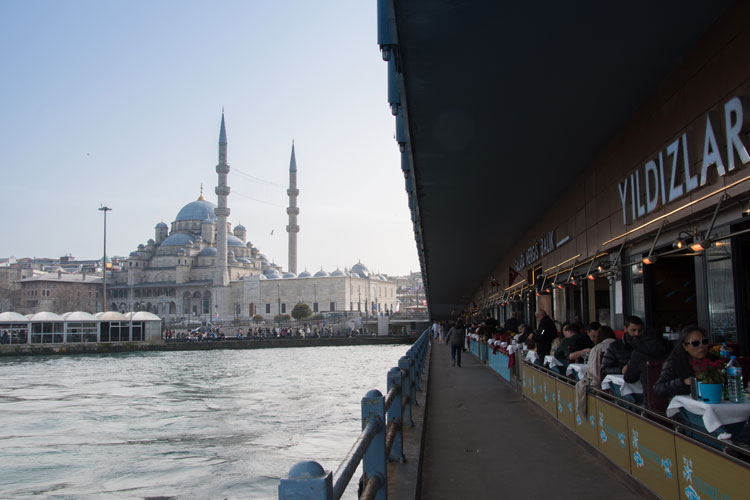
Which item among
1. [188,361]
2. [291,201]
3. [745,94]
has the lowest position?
[188,361]

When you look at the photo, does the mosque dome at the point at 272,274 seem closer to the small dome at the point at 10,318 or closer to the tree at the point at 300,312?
the tree at the point at 300,312

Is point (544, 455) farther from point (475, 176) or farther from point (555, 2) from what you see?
point (475, 176)

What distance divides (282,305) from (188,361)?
263 ft

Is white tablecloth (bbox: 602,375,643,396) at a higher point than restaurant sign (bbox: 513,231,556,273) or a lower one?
lower

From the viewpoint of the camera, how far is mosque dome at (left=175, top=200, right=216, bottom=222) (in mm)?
134375

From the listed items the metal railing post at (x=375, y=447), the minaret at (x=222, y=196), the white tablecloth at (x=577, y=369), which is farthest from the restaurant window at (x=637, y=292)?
the minaret at (x=222, y=196)

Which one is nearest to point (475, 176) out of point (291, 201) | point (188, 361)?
point (188, 361)

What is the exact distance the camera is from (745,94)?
574 cm

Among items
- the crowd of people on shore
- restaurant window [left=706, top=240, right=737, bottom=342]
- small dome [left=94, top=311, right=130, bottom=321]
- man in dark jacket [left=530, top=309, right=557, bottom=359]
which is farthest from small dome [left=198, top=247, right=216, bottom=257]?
restaurant window [left=706, top=240, right=737, bottom=342]

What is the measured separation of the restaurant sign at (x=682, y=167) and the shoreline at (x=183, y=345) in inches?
2125

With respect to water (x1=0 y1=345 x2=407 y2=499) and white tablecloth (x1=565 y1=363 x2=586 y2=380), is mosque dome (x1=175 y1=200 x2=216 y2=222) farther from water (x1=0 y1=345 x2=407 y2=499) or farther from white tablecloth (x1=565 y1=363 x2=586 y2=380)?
white tablecloth (x1=565 y1=363 x2=586 y2=380)

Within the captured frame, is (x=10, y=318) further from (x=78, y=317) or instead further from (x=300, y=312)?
(x=300, y=312)

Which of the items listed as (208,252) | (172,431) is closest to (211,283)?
(208,252)

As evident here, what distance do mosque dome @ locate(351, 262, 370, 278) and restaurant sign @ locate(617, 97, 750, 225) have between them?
426 ft
